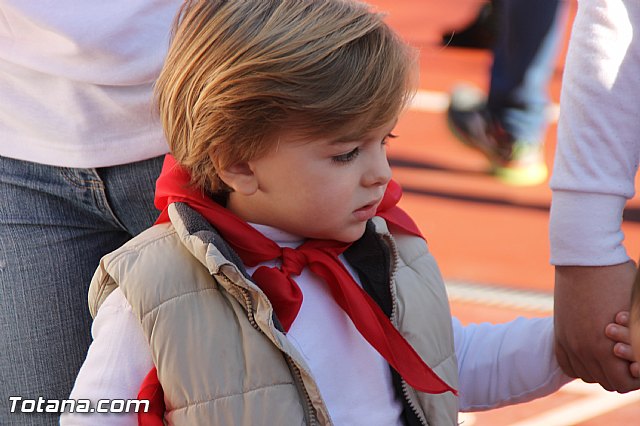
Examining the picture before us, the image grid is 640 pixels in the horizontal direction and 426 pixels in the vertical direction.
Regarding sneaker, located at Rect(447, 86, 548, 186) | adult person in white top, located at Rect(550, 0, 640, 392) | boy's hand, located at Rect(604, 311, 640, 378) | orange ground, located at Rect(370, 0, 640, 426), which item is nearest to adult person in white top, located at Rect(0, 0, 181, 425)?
adult person in white top, located at Rect(550, 0, 640, 392)

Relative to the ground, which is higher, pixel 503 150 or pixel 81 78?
pixel 81 78

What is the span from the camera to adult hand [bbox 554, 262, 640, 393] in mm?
1884

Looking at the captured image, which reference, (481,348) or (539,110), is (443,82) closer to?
(539,110)

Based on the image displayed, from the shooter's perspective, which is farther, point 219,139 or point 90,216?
point 90,216

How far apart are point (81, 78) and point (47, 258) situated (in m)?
0.39

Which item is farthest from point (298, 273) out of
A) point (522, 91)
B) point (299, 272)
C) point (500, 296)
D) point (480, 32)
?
point (480, 32)

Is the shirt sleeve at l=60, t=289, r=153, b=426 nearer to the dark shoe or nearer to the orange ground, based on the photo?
the orange ground

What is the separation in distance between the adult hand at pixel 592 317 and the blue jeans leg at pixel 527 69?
3.92m

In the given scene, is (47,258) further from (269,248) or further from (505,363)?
(505,363)

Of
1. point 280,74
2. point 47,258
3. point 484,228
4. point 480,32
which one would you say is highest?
point 280,74

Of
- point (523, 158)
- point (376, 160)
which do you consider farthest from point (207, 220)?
point (523, 158)

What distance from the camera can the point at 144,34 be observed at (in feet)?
7.00

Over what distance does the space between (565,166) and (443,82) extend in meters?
5.86

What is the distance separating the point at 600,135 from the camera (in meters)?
1.90
